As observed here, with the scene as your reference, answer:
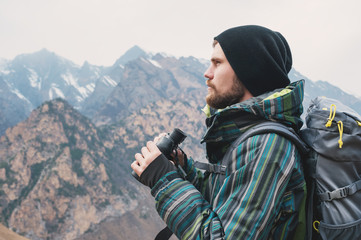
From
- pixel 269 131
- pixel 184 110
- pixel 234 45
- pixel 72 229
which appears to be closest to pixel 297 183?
pixel 269 131

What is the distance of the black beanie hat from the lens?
1940 millimetres

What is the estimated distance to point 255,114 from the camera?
1.63 meters

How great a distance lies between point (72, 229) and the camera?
71.5 m

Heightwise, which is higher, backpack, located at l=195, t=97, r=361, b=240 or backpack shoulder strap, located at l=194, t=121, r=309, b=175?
backpack shoulder strap, located at l=194, t=121, r=309, b=175

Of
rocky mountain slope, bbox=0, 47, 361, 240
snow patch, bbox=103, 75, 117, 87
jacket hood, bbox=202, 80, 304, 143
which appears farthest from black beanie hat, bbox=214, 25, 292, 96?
snow patch, bbox=103, 75, 117, 87

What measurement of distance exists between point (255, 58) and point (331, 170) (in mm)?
940

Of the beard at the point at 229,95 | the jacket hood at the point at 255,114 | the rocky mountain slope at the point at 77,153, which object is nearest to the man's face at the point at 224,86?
the beard at the point at 229,95

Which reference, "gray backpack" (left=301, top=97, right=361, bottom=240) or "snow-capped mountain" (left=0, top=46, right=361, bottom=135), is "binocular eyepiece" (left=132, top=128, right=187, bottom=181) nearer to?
"gray backpack" (left=301, top=97, right=361, bottom=240)

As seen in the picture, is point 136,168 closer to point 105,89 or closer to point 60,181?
point 60,181

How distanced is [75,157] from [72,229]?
24452mm

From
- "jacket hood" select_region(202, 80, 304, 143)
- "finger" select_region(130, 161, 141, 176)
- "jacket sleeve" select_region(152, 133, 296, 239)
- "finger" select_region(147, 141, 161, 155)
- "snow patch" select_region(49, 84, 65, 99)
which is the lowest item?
"jacket sleeve" select_region(152, 133, 296, 239)

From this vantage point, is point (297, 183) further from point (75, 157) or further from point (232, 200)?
point (75, 157)

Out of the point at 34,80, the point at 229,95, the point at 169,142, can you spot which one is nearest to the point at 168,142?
the point at 169,142

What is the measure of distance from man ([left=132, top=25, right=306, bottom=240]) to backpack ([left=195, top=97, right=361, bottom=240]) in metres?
0.07
